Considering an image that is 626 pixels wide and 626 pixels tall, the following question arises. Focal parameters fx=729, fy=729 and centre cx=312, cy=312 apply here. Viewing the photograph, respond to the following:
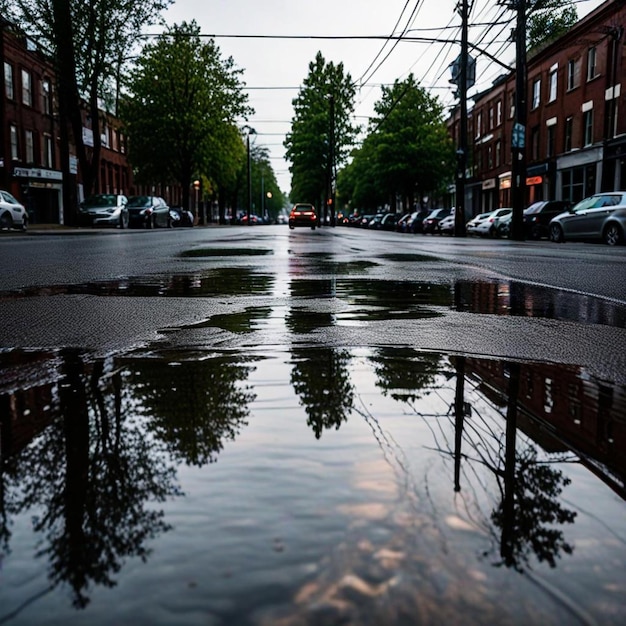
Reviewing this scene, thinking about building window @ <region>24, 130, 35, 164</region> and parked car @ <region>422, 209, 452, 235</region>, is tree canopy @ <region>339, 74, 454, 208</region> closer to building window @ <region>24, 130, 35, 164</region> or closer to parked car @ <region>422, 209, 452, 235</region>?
parked car @ <region>422, 209, 452, 235</region>

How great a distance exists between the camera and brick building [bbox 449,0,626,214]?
104 feet

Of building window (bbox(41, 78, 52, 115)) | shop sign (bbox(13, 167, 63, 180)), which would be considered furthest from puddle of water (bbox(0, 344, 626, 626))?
building window (bbox(41, 78, 52, 115))

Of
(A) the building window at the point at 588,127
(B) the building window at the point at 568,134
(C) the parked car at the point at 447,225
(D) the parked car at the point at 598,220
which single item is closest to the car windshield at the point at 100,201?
(C) the parked car at the point at 447,225

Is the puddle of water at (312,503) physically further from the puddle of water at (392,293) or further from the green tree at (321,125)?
the green tree at (321,125)

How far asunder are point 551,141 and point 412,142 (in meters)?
13.8

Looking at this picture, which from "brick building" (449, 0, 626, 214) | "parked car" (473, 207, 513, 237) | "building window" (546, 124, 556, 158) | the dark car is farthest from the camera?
"building window" (546, 124, 556, 158)

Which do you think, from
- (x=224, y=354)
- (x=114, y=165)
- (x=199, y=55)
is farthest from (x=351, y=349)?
(x=114, y=165)

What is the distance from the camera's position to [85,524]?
1.32m

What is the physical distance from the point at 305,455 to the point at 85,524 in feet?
1.85

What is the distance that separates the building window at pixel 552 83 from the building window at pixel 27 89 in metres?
29.4

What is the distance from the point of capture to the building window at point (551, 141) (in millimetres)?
38969

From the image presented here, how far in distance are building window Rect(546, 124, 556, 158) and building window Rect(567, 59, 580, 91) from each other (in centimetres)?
281

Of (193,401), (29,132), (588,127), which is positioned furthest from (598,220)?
(29,132)

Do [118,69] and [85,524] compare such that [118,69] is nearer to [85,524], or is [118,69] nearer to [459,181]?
[459,181]
